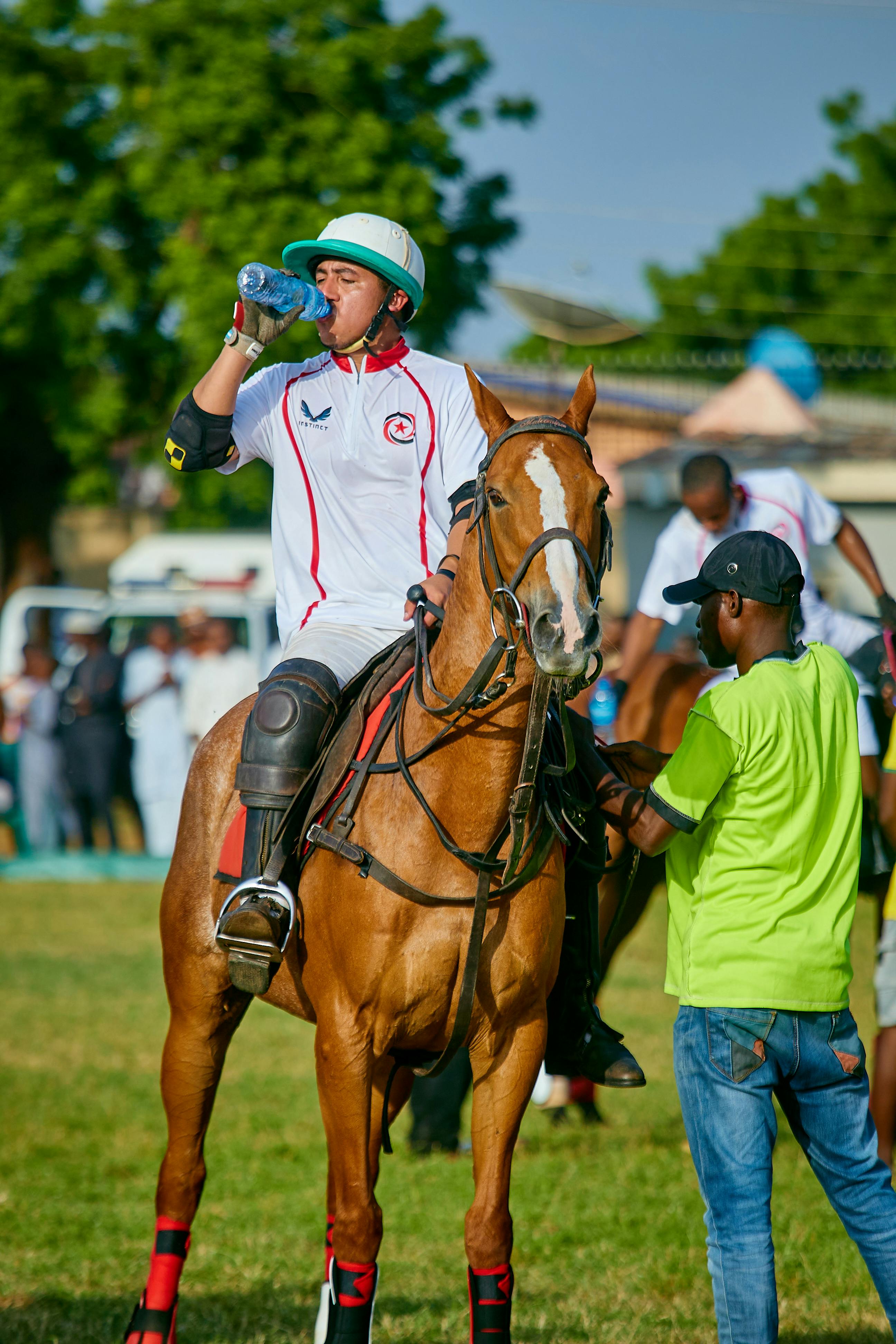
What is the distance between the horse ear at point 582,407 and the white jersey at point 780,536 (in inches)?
114

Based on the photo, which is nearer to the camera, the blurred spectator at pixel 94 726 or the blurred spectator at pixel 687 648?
the blurred spectator at pixel 687 648

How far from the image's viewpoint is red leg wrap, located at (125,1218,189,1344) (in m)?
4.48

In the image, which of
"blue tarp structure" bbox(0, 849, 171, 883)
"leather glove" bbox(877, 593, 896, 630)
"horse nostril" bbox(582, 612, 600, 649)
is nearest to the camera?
"horse nostril" bbox(582, 612, 600, 649)

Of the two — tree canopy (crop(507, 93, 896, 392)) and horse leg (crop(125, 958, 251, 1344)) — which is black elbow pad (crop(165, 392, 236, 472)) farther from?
tree canopy (crop(507, 93, 896, 392))

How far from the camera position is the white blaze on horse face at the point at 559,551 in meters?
3.20

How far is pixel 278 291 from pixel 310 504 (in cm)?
74

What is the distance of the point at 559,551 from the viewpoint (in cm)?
327

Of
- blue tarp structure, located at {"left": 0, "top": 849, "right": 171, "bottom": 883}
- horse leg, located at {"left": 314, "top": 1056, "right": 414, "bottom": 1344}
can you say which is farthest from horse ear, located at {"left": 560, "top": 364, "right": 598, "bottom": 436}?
blue tarp structure, located at {"left": 0, "top": 849, "right": 171, "bottom": 883}

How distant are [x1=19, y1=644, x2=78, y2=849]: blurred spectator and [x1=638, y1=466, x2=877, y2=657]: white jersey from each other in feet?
34.8

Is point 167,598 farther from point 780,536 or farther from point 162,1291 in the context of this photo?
point 162,1291

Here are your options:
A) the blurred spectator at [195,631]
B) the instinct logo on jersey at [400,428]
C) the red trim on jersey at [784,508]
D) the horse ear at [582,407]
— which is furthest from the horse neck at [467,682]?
the blurred spectator at [195,631]

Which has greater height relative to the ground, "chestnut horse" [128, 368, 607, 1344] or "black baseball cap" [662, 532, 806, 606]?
"black baseball cap" [662, 532, 806, 606]

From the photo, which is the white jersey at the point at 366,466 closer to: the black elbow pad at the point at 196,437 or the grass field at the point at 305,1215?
the black elbow pad at the point at 196,437

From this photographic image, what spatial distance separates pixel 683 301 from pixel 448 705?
4699cm
